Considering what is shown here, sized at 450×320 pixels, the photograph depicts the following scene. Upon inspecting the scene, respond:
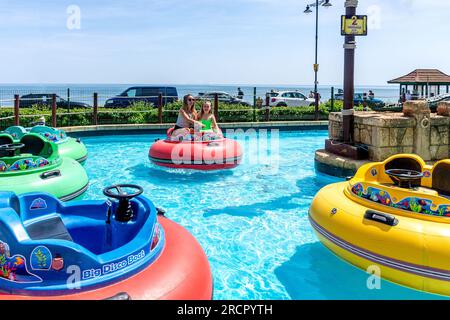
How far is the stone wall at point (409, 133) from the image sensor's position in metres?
8.25

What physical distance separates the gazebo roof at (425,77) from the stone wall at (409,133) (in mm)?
21014

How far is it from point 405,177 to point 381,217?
528mm

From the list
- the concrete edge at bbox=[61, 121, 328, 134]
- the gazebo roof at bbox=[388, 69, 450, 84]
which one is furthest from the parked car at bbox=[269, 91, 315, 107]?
the gazebo roof at bbox=[388, 69, 450, 84]

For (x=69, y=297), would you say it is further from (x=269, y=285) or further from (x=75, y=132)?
(x=75, y=132)

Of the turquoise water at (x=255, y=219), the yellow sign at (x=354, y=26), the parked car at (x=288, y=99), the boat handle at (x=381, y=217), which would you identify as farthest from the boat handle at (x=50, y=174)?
the parked car at (x=288, y=99)

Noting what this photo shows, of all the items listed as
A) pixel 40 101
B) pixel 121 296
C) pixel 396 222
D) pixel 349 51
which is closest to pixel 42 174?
pixel 121 296

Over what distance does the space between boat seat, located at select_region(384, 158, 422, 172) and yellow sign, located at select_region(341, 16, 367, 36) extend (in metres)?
4.48

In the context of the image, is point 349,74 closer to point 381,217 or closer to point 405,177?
point 405,177

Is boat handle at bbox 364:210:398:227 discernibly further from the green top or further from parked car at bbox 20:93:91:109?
parked car at bbox 20:93:91:109

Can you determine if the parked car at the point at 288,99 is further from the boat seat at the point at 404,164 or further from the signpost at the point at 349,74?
the boat seat at the point at 404,164

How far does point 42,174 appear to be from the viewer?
609cm

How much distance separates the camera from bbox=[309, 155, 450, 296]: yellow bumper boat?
12.2ft

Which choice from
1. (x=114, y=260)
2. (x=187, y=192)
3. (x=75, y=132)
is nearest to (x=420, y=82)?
(x=75, y=132)
